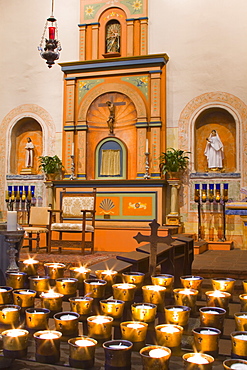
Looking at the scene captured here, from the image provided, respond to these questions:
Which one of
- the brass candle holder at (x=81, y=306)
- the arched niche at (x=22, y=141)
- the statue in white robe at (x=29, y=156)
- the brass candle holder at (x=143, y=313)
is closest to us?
the brass candle holder at (x=143, y=313)

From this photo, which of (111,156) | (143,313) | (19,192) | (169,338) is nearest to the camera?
(169,338)

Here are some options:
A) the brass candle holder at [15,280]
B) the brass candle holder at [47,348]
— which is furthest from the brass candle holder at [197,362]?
the brass candle holder at [15,280]

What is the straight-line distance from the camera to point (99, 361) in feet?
5.60

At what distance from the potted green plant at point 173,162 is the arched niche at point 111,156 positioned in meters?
0.96

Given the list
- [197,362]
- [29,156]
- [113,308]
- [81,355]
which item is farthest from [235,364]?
[29,156]

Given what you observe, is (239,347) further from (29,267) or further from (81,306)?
(29,267)

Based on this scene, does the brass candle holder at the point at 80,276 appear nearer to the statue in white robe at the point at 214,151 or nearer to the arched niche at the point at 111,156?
the statue in white robe at the point at 214,151

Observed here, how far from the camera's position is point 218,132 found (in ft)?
29.7

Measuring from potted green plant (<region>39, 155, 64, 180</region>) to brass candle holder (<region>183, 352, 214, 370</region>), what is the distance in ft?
26.4

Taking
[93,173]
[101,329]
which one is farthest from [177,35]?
[101,329]

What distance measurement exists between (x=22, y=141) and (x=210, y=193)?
4732mm

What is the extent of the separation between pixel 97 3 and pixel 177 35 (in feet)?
6.73

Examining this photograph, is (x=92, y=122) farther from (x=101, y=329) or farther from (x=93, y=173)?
(x=101, y=329)

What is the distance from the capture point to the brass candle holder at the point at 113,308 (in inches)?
73.5
